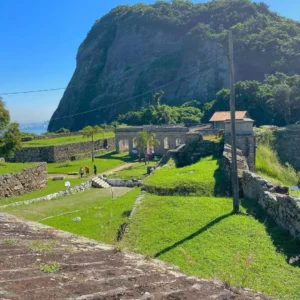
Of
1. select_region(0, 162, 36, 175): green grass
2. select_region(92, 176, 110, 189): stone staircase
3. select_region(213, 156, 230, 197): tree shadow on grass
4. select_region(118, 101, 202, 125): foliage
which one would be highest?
select_region(118, 101, 202, 125): foliage

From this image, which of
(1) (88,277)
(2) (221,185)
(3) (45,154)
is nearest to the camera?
(1) (88,277)

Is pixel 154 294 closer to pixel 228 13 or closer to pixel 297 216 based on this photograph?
pixel 297 216

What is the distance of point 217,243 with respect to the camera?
8898 millimetres

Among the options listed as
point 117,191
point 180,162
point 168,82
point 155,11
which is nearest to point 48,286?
point 117,191

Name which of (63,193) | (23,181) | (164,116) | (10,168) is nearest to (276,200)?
(63,193)

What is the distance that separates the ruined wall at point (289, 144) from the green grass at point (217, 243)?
22.3 m

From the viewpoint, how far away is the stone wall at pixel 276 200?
8953 mm

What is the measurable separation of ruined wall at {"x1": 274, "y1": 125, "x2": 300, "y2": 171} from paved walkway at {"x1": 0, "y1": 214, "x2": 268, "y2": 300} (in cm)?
3017

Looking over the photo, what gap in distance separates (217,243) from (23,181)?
52.8 feet

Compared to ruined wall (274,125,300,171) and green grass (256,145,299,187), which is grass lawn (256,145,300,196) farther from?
ruined wall (274,125,300,171)

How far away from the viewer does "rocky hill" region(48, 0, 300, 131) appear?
107344 mm

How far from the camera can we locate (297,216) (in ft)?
28.9

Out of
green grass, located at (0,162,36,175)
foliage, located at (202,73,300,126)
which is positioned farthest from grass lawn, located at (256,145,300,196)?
foliage, located at (202,73,300,126)

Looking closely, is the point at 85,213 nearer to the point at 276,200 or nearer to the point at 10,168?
the point at 276,200
